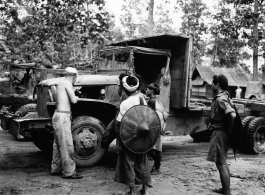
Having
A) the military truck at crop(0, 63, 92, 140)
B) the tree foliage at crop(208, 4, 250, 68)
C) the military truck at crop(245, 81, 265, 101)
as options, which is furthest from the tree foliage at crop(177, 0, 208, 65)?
the military truck at crop(0, 63, 92, 140)

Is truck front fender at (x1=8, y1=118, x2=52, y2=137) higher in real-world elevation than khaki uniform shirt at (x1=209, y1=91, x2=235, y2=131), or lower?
lower

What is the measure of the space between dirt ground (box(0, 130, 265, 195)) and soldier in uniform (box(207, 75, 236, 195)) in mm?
443

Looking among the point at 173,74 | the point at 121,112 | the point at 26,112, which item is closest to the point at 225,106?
the point at 121,112

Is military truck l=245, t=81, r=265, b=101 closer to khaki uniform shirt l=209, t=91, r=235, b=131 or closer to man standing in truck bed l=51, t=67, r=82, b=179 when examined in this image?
khaki uniform shirt l=209, t=91, r=235, b=131

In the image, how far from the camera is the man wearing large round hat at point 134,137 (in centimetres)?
418

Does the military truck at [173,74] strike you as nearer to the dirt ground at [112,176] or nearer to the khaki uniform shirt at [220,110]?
the dirt ground at [112,176]

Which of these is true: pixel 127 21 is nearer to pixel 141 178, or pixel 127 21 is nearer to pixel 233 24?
pixel 233 24

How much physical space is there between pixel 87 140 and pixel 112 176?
0.80 metres

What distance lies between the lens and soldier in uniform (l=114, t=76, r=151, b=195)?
4.20 metres

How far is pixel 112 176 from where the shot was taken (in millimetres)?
5316

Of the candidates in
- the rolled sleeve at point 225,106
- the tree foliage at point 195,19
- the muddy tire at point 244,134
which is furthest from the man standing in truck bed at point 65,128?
the tree foliage at point 195,19

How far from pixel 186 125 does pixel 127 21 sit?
2960 centimetres

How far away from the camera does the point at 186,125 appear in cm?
740

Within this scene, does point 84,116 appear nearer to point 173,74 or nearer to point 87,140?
point 87,140
